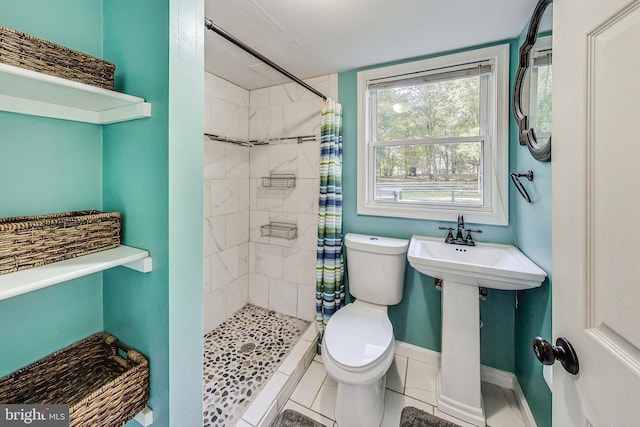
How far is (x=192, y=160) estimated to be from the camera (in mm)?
880

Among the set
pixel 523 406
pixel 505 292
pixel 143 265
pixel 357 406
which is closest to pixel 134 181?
pixel 143 265

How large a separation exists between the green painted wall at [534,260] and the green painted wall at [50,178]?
192 cm

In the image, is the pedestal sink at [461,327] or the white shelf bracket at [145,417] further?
the pedestal sink at [461,327]

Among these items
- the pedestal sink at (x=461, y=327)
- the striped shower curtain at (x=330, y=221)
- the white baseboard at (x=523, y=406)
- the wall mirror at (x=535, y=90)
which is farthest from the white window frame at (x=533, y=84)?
the white baseboard at (x=523, y=406)

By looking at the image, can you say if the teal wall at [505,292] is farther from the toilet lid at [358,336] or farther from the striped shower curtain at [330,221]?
the toilet lid at [358,336]

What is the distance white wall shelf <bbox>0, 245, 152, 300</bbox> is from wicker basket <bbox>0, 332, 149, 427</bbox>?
34cm

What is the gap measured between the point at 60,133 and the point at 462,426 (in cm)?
226

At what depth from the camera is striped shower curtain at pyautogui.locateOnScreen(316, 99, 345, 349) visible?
1.88 m

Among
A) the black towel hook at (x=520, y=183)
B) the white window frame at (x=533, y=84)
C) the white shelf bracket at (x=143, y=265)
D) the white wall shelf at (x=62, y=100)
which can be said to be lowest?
the white shelf bracket at (x=143, y=265)

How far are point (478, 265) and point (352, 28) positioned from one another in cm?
145

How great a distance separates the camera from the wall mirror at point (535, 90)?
3.85 ft

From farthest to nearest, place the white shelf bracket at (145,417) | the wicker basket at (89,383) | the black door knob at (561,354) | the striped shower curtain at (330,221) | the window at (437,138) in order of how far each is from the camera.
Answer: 1. the striped shower curtain at (330,221)
2. the window at (437,138)
3. the white shelf bracket at (145,417)
4. the wicker basket at (89,383)
5. the black door knob at (561,354)

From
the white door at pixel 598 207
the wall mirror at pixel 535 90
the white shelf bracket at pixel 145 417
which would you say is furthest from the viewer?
the wall mirror at pixel 535 90

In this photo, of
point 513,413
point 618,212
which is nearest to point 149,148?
point 618,212
